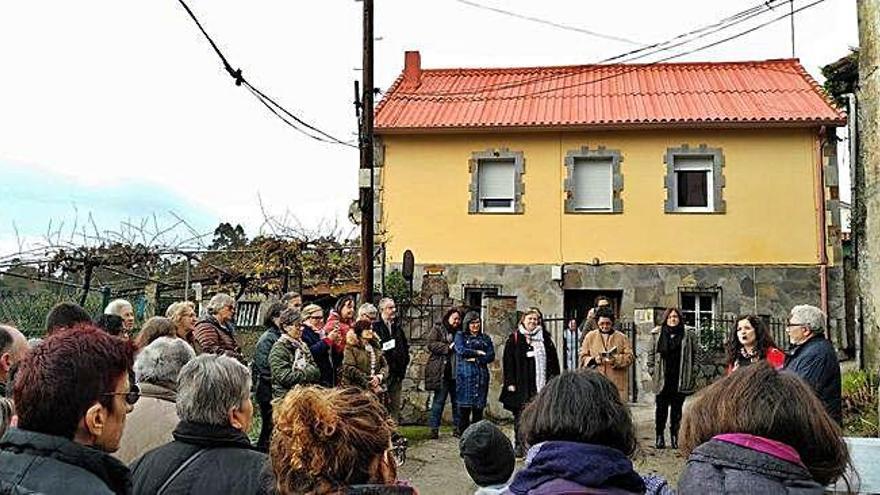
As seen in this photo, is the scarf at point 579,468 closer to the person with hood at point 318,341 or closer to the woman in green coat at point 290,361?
the woman in green coat at point 290,361

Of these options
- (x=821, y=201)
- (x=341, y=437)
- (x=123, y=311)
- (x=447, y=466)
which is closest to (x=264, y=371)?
(x=123, y=311)

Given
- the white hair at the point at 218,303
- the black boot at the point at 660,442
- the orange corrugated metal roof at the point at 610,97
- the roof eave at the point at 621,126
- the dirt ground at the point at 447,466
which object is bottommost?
the dirt ground at the point at 447,466

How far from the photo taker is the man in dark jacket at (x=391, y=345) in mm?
9336

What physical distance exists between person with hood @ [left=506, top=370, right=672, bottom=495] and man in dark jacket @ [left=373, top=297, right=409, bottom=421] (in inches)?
267

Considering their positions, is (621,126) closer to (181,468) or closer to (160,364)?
(160,364)

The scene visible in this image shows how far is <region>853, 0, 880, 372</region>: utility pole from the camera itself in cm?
980

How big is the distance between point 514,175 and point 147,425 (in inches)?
556

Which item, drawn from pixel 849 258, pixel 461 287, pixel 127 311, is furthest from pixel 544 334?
pixel 849 258

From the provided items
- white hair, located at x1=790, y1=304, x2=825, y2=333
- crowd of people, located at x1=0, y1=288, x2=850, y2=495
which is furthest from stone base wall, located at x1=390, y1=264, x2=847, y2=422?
crowd of people, located at x1=0, y1=288, x2=850, y2=495

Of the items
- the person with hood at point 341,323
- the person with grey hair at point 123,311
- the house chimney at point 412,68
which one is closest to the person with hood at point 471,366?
the person with hood at point 341,323

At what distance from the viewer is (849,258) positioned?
1641 centimetres

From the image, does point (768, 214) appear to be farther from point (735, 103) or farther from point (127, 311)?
point (127, 311)

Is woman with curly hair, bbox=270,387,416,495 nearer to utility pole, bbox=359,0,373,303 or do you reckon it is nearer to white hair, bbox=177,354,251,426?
white hair, bbox=177,354,251,426

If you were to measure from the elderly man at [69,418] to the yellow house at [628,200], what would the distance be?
45.3 feet
